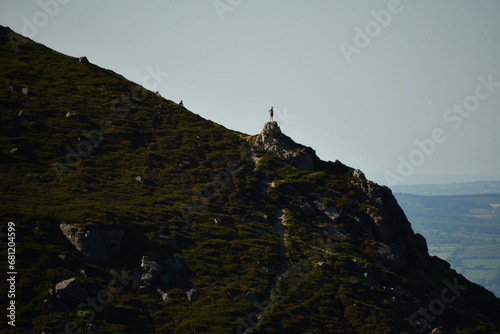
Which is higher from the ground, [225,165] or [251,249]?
[225,165]

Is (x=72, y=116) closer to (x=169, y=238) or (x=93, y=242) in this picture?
(x=169, y=238)

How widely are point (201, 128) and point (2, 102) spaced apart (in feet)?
120

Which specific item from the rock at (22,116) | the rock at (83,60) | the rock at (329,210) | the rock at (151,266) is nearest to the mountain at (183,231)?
the rock at (22,116)

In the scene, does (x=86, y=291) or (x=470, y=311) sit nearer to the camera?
(x=86, y=291)

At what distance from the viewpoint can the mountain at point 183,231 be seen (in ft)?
169

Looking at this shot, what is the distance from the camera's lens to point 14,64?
3593 inches

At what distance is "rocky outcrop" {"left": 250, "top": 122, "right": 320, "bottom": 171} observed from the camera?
89250mm

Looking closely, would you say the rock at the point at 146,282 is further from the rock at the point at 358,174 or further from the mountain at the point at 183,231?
the rock at the point at 358,174

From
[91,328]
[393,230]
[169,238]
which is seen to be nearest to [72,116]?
[169,238]

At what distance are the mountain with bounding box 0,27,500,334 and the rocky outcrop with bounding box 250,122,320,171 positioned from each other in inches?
12.4

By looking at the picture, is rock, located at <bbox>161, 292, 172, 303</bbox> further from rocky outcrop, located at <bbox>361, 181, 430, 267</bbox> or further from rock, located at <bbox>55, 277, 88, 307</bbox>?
rocky outcrop, located at <bbox>361, 181, 430, 267</bbox>

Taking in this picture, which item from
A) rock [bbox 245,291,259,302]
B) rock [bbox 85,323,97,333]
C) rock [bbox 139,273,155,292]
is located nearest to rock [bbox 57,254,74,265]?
rock [bbox 139,273,155,292]

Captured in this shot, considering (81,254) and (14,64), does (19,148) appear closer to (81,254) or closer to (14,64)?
(81,254)

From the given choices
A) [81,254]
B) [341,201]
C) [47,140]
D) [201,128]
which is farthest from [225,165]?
[81,254]
